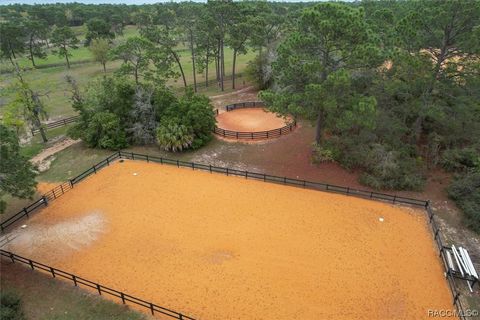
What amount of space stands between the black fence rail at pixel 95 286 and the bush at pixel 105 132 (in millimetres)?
13345

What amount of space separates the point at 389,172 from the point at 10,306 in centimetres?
2196

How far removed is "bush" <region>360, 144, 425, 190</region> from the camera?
22.5 m

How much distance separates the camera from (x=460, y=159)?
2345 centimetres

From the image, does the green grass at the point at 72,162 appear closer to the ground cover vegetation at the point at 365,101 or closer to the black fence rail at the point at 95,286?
the ground cover vegetation at the point at 365,101

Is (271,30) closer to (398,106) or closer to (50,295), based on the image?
(398,106)

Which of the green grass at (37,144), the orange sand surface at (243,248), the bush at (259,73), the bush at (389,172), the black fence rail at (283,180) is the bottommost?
the green grass at (37,144)

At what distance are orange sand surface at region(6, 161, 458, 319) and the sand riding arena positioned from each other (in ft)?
26.7

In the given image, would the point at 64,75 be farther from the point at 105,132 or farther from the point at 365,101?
the point at 365,101

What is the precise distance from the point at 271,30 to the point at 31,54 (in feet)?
144

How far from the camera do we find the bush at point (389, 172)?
73.8 feet

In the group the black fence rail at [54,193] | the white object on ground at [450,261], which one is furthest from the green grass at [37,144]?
the white object on ground at [450,261]

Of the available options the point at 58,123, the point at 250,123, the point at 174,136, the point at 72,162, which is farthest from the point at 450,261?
the point at 58,123

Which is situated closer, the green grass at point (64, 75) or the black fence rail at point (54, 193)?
the black fence rail at point (54, 193)

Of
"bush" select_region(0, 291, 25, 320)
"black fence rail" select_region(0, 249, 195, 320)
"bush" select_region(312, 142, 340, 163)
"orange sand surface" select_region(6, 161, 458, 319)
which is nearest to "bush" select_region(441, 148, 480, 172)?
"orange sand surface" select_region(6, 161, 458, 319)
